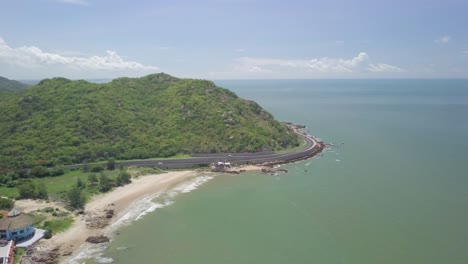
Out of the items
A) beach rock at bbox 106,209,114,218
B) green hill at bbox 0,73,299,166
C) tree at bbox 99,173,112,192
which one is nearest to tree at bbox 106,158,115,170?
green hill at bbox 0,73,299,166

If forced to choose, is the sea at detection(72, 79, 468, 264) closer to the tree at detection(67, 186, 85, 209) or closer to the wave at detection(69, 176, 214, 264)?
the wave at detection(69, 176, 214, 264)

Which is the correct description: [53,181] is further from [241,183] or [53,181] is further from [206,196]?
[241,183]

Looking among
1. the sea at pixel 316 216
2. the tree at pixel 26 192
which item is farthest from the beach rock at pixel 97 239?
the tree at pixel 26 192

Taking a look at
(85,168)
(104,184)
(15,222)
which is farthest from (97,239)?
(85,168)

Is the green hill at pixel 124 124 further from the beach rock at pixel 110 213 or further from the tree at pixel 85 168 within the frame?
the beach rock at pixel 110 213

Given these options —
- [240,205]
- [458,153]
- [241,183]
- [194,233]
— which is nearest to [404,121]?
[458,153]

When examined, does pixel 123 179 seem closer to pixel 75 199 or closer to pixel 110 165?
pixel 110 165
